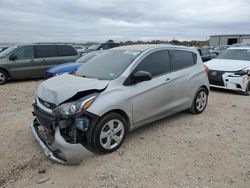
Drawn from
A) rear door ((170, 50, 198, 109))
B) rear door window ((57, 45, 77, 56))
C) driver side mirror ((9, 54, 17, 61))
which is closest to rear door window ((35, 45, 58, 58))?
rear door window ((57, 45, 77, 56))

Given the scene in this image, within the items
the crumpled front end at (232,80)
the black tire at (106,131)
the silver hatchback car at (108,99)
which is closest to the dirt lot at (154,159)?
the black tire at (106,131)

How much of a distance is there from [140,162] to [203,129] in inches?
74.6

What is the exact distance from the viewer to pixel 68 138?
324 centimetres

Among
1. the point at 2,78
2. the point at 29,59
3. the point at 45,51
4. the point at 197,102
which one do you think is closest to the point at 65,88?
the point at 197,102

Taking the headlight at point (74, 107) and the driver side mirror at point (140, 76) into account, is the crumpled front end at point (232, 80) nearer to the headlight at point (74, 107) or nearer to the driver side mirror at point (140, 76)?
the driver side mirror at point (140, 76)

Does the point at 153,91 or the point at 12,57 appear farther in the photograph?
the point at 12,57

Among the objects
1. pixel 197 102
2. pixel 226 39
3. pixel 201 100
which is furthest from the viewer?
pixel 226 39

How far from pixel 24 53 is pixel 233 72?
8.31m

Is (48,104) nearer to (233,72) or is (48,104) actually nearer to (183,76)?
(183,76)

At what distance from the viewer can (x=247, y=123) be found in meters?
5.06

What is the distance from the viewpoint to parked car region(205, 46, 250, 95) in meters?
7.72

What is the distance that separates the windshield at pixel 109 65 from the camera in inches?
156

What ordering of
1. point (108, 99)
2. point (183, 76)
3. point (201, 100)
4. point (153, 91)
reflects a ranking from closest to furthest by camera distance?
point (108, 99) < point (153, 91) < point (183, 76) < point (201, 100)

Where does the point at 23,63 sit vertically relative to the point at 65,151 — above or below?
above
